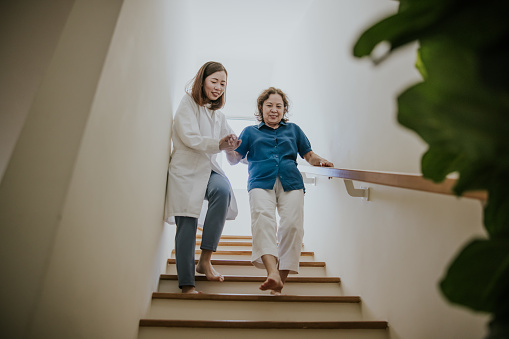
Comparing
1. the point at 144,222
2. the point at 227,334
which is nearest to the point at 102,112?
the point at 144,222

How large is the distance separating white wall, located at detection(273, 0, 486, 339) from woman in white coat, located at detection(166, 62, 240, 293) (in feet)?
2.62

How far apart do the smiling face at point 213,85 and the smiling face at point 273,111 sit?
364mm

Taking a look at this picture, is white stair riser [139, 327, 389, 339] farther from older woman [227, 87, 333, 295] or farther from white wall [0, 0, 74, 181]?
white wall [0, 0, 74, 181]

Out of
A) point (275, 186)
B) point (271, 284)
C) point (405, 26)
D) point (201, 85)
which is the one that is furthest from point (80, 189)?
point (201, 85)

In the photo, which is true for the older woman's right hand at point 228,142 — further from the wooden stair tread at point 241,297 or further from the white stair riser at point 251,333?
the white stair riser at point 251,333

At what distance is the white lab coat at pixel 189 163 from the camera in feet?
7.37

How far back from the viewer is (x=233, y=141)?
2.24m

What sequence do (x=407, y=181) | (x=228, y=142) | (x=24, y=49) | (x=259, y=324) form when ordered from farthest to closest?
(x=228, y=142), (x=259, y=324), (x=407, y=181), (x=24, y=49)

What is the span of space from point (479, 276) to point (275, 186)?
78.6 inches

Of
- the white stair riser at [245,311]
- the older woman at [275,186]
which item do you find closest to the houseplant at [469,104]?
the older woman at [275,186]

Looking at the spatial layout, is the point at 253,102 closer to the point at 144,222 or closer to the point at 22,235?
the point at 144,222

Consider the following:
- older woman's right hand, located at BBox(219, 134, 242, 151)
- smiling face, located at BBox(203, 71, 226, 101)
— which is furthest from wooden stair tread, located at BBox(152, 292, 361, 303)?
smiling face, located at BBox(203, 71, 226, 101)

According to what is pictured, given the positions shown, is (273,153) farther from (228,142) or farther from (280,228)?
(280,228)

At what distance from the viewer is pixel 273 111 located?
8.75 feet
